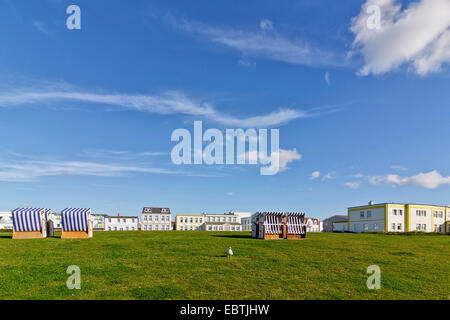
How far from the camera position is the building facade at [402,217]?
62.4 meters

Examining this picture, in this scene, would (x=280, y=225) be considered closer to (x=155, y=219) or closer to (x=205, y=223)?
(x=205, y=223)

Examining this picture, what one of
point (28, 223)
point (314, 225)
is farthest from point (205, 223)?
point (28, 223)

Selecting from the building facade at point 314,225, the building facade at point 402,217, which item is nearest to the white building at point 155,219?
the building facade at point 314,225

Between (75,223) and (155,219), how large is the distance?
78.3 meters

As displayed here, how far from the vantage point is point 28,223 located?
26016 millimetres

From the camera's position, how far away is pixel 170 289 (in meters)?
9.28

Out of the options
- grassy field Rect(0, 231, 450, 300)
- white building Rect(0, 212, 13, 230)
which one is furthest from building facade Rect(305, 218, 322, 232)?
white building Rect(0, 212, 13, 230)

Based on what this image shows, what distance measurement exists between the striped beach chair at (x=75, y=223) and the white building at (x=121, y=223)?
73305mm

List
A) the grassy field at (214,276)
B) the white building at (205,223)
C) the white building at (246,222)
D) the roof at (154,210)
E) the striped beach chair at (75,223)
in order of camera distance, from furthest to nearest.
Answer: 1. the white building at (246,222)
2. the white building at (205,223)
3. the roof at (154,210)
4. the striped beach chair at (75,223)
5. the grassy field at (214,276)

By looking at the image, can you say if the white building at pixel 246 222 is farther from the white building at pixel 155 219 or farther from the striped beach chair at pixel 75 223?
the striped beach chair at pixel 75 223

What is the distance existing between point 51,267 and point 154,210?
3710 inches

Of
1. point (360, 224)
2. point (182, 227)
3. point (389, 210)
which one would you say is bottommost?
point (182, 227)
